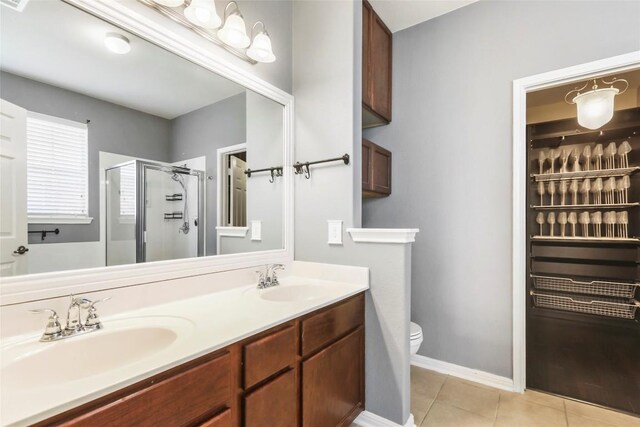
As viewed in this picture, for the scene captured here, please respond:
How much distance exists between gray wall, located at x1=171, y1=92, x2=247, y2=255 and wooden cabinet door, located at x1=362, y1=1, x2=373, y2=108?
910 millimetres

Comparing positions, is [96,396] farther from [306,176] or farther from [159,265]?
[306,176]

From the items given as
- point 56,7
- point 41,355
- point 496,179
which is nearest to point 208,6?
point 56,7

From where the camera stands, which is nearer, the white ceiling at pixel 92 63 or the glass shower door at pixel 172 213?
the white ceiling at pixel 92 63

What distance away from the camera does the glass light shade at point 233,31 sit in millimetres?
1484

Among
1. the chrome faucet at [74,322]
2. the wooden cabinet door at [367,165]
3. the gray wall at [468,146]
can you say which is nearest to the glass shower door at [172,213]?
the chrome faucet at [74,322]

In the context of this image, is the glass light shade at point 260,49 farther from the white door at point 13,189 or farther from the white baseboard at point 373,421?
the white baseboard at point 373,421

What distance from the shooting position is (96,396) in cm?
66

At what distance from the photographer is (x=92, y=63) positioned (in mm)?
1188

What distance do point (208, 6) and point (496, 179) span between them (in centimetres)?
207

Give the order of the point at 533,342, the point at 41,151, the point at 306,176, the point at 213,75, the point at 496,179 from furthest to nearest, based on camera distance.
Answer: the point at 533,342 < the point at 496,179 < the point at 306,176 < the point at 213,75 < the point at 41,151

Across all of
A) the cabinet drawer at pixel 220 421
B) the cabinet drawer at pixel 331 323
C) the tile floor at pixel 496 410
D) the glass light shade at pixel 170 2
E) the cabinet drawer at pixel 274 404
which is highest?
the glass light shade at pixel 170 2

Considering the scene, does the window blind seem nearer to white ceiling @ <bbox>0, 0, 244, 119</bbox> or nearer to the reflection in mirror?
the reflection in mirror

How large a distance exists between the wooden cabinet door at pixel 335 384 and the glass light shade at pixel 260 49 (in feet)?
5.24

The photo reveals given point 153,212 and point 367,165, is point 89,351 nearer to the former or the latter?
point 153,212
